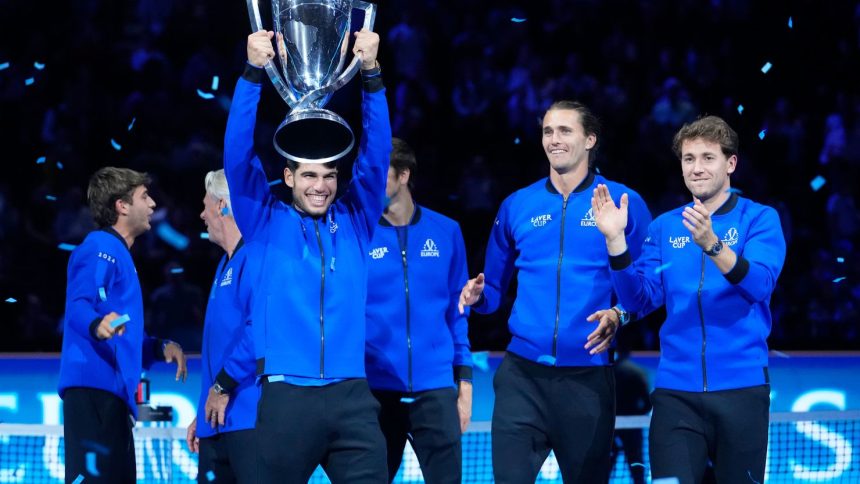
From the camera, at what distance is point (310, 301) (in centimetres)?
490

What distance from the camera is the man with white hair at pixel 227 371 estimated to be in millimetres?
5625

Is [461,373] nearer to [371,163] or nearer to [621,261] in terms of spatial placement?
[621,261]

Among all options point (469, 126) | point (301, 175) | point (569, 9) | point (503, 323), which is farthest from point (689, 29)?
point (301, 175)

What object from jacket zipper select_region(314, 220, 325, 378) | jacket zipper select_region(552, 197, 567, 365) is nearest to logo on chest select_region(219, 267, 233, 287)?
jacket zipper select_region(314, 220, 325, 378)

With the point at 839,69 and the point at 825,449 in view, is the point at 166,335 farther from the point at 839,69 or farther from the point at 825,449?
the point at 839,69

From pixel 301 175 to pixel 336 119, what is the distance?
1.26 ft

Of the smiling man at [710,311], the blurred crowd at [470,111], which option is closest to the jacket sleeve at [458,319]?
the smiling man at [710,311]

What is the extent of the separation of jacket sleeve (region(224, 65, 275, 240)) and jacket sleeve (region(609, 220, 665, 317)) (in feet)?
5.14

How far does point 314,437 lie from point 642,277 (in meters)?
1.73

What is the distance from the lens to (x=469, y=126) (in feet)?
42.0

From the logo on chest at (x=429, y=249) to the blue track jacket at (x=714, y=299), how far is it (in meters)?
1.26

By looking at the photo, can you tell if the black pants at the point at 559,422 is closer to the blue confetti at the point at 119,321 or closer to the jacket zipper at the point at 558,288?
the jacket zipper at the point at 558,288

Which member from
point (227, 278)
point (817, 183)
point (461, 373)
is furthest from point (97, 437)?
point (817, 183)

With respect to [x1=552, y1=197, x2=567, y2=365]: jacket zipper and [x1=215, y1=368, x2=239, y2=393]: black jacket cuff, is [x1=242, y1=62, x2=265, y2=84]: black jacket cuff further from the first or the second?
[x1=552, y1=197, x2=567, y2=365]: jacket zipper
